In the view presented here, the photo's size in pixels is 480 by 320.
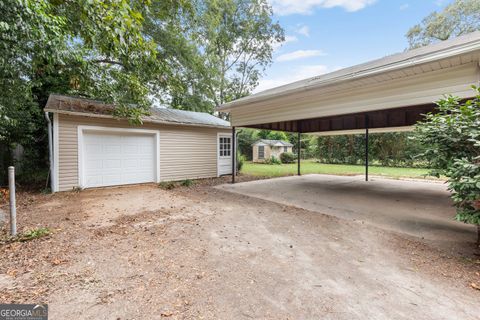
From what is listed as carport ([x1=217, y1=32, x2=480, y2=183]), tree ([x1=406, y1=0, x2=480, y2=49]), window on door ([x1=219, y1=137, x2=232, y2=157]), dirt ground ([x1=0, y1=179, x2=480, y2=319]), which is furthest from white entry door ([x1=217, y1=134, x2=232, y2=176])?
tree ([x1=406, y1=0, x2=480, y2=49])

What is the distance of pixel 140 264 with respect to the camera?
2.52m

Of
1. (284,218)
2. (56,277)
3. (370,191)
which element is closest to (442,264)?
(284,218)

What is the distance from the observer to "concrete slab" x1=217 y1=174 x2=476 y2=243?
12.2 feet

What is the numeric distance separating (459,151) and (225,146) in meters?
8.75

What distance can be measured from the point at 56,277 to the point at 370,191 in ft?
25.7

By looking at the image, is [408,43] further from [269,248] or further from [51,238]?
[51,238]

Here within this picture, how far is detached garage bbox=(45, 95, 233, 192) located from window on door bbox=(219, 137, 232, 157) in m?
0.22

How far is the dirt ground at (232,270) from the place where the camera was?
5.93 ft

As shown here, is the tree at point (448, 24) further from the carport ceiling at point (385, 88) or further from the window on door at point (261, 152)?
the window on door at point (261, 152)

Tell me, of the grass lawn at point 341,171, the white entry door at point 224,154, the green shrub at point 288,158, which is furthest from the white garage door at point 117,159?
the green shrub at point 288,158

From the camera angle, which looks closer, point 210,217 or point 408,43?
point 210,217

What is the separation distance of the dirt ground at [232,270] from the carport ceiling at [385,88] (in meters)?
2.71

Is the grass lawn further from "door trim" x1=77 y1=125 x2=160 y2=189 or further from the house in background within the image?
the house in background

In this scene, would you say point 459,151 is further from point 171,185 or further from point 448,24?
point 448,24
